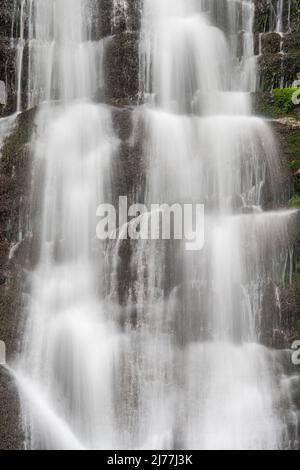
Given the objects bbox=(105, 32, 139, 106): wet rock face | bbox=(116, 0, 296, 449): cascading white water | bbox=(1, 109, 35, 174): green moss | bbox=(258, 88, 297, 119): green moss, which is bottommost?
bbox=(116, 0, 296, 449): cascading white water

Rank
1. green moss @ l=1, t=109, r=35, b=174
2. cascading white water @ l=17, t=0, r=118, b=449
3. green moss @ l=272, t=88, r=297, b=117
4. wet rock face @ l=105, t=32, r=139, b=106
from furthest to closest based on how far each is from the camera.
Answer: wet rock face @ l=105, t=32, r=139, b=106 → green moss @ l=272, t=88, r=297, b=117 → green moss @ l=1, t=109, r=35, b=174 → cascading white water @ l=17, t=0, r=118, b=449

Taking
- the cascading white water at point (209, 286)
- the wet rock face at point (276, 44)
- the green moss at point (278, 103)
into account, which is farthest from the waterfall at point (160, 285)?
the wet rock face at point (276, 44)

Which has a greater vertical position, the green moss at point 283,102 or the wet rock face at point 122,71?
the wet rock face at point 122,71

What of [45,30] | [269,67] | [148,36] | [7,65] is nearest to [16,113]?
[7,65]

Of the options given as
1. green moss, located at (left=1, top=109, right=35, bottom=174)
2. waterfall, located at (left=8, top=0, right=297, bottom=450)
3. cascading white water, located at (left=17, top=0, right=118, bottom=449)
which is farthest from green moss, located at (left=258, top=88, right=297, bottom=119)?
green moss, located at (left=1, top=109, right=35, bottom=174)

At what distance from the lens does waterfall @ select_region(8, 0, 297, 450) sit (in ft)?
33.8

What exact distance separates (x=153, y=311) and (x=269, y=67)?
7.88 meters

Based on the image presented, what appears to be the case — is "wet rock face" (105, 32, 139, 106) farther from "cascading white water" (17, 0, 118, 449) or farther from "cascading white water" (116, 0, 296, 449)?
"cascading white water" (116, 0, 296, 449)

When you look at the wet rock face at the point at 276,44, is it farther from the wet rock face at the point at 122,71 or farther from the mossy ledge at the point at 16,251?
the mossy ledge at the point at 16,251

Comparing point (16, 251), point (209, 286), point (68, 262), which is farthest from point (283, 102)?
point (16, 251)

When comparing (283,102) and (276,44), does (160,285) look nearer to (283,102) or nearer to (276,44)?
(283,102)

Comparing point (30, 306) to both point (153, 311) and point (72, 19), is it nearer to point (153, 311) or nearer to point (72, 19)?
point (153, 311)

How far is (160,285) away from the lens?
1152 centimetres

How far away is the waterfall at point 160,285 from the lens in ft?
33.8
